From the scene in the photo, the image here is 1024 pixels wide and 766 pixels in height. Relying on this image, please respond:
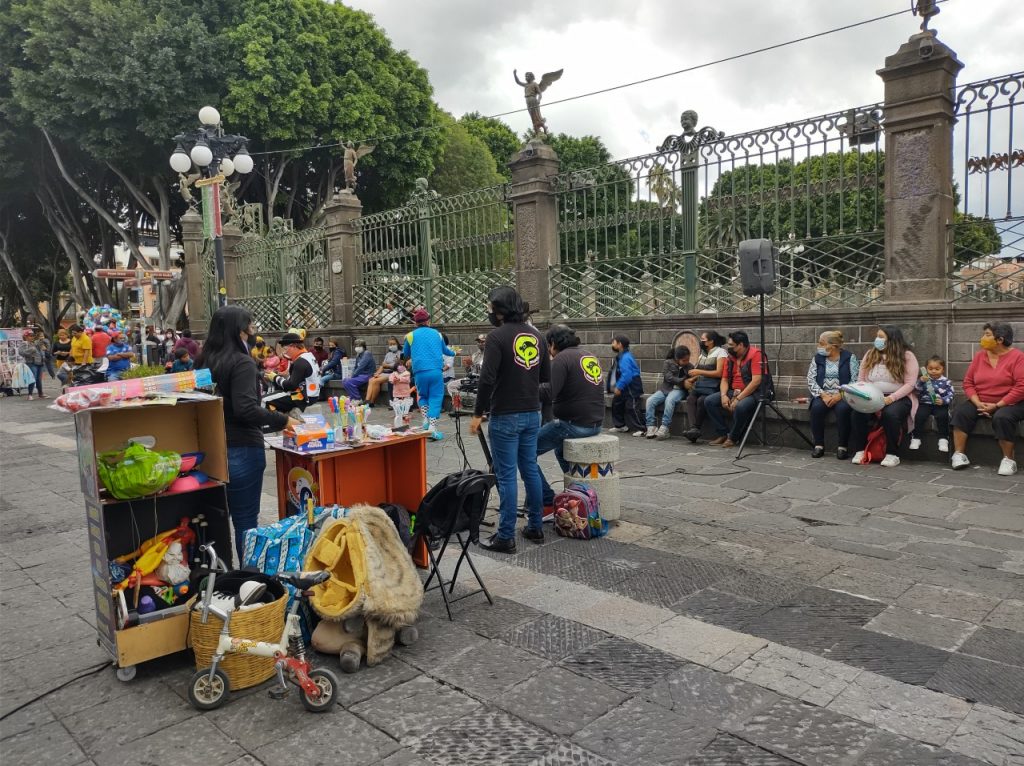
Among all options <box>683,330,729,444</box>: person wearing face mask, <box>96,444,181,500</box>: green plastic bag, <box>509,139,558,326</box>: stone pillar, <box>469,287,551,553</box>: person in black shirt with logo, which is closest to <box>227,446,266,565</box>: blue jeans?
<box>96,444,181,500</box>: green plastic bag

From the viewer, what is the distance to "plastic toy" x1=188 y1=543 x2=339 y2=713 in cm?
330

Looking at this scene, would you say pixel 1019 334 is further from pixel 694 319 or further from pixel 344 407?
pixel 344 407

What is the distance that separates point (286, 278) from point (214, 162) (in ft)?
19.1

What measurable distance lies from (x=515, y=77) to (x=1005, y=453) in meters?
8.37

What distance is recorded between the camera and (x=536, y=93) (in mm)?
11539

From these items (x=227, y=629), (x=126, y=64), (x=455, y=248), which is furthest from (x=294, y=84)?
(x=227, y=629)

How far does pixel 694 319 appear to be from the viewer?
1020 cm

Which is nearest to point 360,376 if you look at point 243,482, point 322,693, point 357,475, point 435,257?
point 435,257

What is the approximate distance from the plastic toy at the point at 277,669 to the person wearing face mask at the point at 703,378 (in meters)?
6.89

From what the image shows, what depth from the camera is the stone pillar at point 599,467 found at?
5.93 meters

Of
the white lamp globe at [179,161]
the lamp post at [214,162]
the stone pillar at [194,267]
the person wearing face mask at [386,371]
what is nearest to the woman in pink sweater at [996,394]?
the person wearing face mask at [386,371]

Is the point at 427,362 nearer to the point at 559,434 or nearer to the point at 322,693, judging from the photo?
the point at 559,434

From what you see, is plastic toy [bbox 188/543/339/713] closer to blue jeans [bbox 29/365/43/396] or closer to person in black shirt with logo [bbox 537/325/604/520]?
person in black shirt with logo [bbox 537/325/604/520]

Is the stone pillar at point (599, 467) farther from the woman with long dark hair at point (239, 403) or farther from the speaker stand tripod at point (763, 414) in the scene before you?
the speaker stand tripod at point (763, 414)
